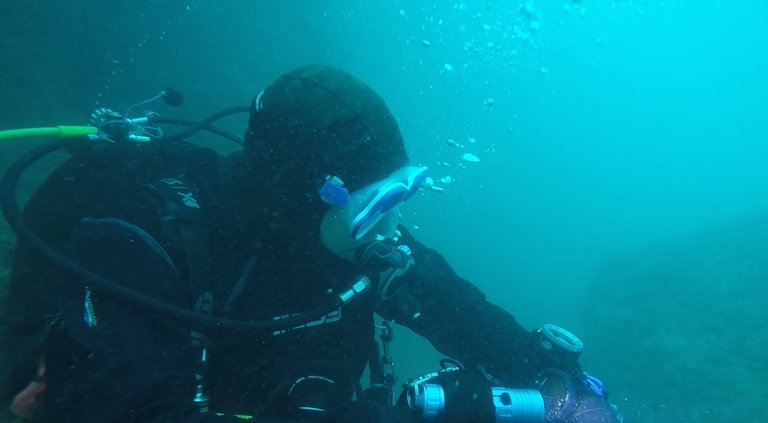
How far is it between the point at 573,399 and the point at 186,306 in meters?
1.93

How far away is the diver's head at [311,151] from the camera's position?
195cm

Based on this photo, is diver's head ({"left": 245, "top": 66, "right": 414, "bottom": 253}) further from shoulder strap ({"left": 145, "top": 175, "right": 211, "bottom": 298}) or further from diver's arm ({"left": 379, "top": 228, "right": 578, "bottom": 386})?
diver's arm ({"left": 379, "top": 228, "right": 578, "bottom": 386})

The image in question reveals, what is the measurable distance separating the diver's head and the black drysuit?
0.49 feet

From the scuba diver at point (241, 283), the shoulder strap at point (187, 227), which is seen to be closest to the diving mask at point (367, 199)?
the scuba diver at point (241, 283)

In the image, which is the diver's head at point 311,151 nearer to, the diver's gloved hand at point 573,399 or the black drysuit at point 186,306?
the black drysuit at point 186,306

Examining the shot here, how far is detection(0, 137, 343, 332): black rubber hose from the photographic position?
141cm

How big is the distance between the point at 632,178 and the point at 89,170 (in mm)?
115221

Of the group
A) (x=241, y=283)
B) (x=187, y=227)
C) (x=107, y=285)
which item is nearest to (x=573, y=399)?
(x=241, y=283)

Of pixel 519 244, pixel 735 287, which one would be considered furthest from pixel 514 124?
pixel 735 287

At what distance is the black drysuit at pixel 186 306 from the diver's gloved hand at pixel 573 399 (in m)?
0.21

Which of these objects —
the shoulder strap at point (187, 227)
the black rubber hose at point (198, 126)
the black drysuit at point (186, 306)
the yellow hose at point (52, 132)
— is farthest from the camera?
the black rubber hose at point (198, 126)

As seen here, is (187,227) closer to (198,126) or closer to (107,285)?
(107,285)

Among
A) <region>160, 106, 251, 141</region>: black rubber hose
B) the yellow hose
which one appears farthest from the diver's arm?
the yellow hose

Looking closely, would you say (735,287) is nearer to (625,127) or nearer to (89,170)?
(89,170)
